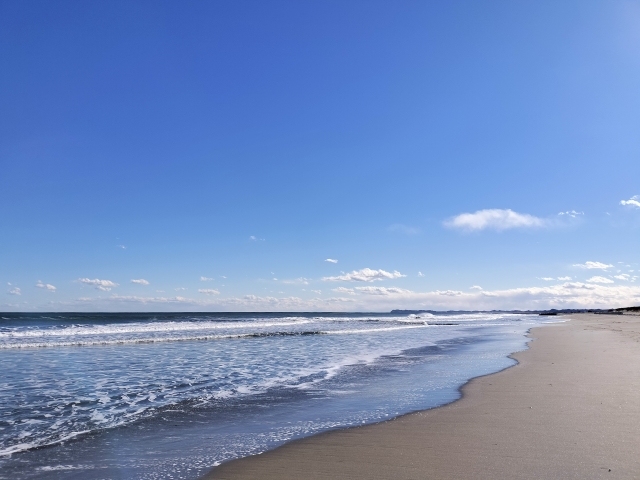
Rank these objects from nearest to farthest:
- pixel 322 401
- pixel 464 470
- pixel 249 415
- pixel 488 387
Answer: pixel 464 470 < pixel 249 415 < pixel 322 401 < pixel 488 387

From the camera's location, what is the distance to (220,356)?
17.2 metres

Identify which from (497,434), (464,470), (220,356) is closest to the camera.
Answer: (464,470)

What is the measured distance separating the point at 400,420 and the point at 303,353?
11791mm

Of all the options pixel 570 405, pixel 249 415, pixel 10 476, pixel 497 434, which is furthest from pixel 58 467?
pixel 570 405

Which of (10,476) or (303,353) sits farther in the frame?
(303,353)

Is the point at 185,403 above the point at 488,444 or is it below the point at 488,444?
above

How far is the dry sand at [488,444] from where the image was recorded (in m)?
4.56

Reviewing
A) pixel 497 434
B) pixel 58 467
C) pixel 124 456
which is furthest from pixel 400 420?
pixel 58 467

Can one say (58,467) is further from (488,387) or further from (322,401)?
(488,387)

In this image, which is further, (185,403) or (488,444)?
(185,403)

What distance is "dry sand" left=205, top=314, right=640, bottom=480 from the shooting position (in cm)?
456

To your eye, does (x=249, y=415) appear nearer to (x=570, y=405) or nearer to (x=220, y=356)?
(x=570, y=405)

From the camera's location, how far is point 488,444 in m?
5.45

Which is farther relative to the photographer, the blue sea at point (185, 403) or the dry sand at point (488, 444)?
the blue sea at point (185, 403)
